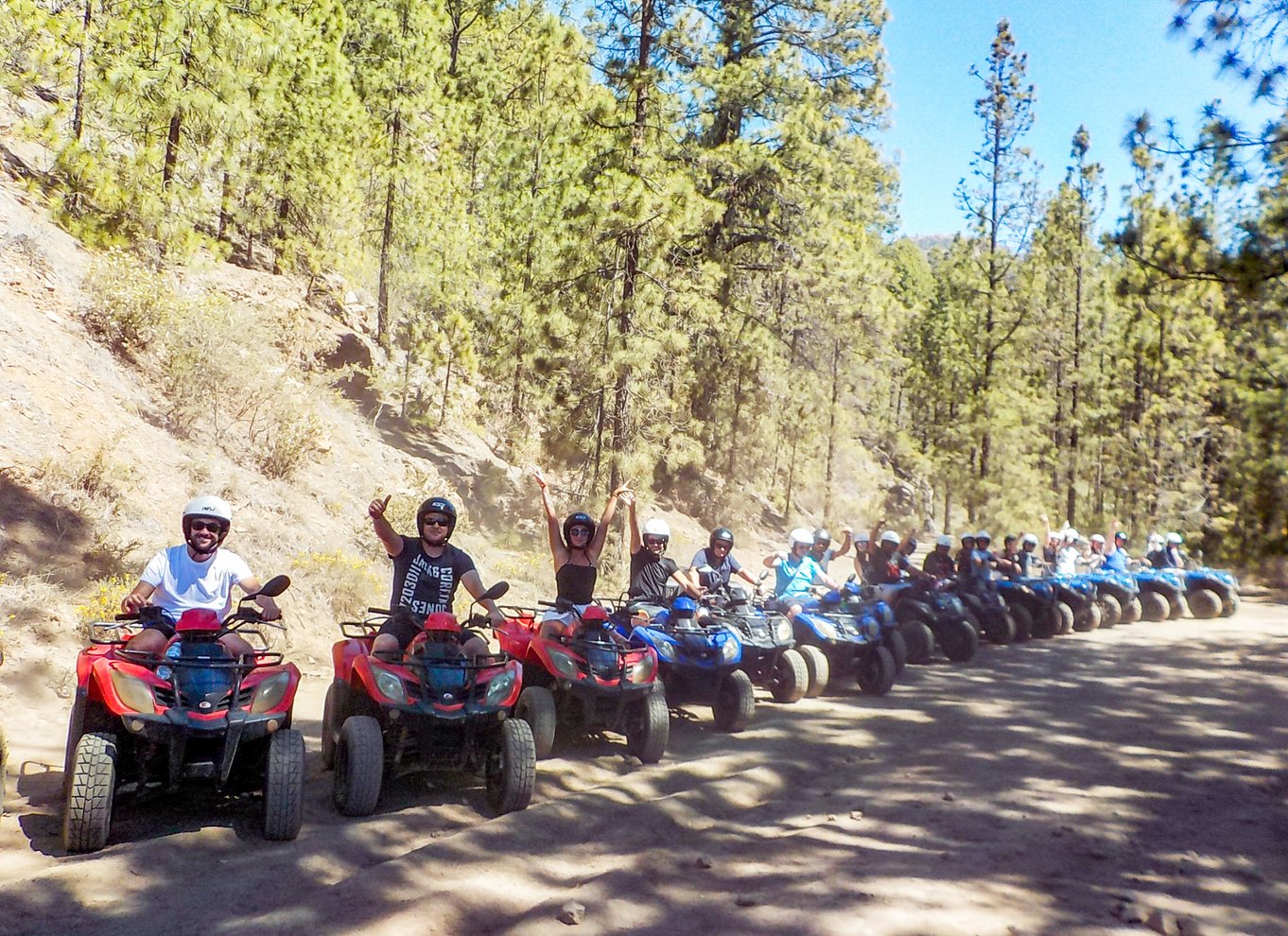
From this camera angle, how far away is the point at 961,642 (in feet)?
41.8

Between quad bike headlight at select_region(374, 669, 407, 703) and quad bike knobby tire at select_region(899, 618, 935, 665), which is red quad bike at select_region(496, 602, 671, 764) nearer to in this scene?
quad bike headlight at select_region(374, 669, 407, 703)

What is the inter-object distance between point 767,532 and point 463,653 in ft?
73.3

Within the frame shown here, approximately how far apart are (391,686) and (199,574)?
130 cm

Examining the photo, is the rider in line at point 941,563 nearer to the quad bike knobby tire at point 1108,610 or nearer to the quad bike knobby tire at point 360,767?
the quad bike knobby tire at point 1108,610

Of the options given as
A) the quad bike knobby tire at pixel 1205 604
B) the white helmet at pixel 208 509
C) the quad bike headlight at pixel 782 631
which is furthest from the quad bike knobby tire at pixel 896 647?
the quad bike knobby tire at pixel 1205 604

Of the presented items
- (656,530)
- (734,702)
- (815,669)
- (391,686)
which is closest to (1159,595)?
(815,669)

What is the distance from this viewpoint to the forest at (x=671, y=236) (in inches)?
552

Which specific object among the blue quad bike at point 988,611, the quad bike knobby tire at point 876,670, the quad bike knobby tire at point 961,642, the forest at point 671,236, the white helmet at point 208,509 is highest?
the forest at point 671,236

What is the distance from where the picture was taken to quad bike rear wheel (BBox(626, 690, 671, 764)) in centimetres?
737

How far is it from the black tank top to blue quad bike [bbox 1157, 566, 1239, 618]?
46.0 ft

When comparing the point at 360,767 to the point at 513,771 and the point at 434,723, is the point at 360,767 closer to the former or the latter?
the point at 434,723

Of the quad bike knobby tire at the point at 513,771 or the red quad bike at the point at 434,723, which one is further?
the quad bike knobby tire at the point at 513,771

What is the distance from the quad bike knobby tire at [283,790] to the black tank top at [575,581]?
3.24m

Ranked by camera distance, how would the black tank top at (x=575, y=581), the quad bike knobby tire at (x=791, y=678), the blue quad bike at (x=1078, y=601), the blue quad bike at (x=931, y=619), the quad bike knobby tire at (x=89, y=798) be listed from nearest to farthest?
the quad bike knobby tire at (x=89, y=798)
the black tank top at (x=575, y=581)
the quad bike knobby tire at (x=791, y=678)
the blue quad bike at (x=931, y=619)
the blue quad bike at (x=1078, y=601)
